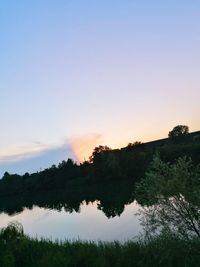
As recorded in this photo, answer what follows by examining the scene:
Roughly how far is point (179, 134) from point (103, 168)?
25540 millimetres

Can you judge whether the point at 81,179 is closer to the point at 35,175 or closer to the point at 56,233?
the point at 35,175

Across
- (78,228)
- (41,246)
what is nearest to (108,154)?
(78,228)

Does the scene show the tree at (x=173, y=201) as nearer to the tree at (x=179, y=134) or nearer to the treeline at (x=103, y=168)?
the treeline at (x=103, y=168)

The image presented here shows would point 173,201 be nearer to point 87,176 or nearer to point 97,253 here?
point 97,253

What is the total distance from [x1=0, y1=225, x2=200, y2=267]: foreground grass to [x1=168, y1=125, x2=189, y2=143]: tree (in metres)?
111

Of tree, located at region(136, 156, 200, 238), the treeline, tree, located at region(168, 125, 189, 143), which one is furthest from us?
tree, located at region(168, 125, 189, 143)

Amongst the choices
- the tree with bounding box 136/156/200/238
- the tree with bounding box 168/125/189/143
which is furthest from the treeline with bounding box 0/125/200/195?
the tree with bounding box 136/156/200/238

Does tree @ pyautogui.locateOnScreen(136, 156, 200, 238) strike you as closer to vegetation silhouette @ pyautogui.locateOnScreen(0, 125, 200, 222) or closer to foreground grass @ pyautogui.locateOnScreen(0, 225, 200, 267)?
foreground grass @ pyautogui.locateOnScreen(0, 225, 200, 267)

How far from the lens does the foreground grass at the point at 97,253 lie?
388 inches

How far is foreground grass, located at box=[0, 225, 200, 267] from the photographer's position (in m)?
9.85

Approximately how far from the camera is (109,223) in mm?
36969

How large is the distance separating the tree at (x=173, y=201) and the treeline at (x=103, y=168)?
7463 centimetres

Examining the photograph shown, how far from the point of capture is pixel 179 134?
12912 cm

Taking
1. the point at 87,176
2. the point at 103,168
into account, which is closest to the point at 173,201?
the point at 103,168
